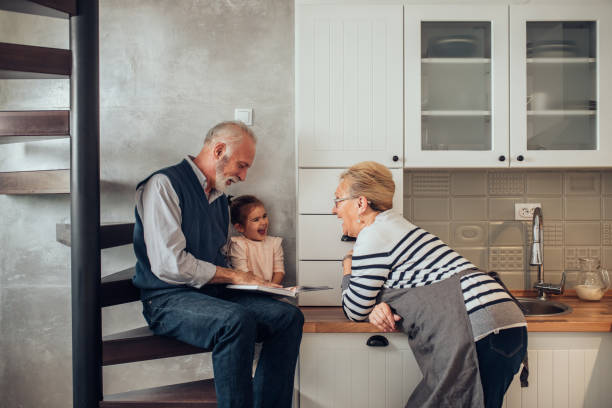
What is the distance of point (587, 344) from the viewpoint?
186cm

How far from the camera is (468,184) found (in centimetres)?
239

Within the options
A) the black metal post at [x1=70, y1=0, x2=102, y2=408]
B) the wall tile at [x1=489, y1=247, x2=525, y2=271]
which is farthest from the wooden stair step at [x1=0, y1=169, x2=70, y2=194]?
the wall tile at [x1=489, y1=247, x2=525, y2=271]

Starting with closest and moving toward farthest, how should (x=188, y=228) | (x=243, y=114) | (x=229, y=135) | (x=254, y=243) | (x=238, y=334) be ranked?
(x=238, y=334)
(x=188, y=228)
(x=229, y=135)
(x=254, y=243)
(x=243, y=114)

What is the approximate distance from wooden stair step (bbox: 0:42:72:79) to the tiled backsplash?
164cm

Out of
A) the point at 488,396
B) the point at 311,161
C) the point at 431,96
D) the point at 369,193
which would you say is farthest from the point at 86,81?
the point at 488,396

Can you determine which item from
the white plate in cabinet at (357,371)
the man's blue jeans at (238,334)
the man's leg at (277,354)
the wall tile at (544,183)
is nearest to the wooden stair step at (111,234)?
the man's blue jeans at (238,334)

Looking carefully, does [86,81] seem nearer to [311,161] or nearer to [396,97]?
[311,161]

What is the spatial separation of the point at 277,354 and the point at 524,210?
1.52 m

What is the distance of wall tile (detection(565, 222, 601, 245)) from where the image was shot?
2.39 metres

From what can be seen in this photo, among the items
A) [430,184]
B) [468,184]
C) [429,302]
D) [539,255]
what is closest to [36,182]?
[429,302]

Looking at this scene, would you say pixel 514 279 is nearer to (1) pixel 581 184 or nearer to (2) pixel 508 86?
(1) pixel 581 184

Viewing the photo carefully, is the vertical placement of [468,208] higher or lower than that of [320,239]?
higher

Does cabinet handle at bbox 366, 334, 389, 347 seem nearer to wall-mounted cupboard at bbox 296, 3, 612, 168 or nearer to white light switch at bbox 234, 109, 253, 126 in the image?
wall-mounted cupboard at bbox 296, 3, 612, 168

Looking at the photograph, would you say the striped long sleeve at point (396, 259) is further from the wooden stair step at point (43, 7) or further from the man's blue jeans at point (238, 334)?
the wooden stair step at point (43, 7)
